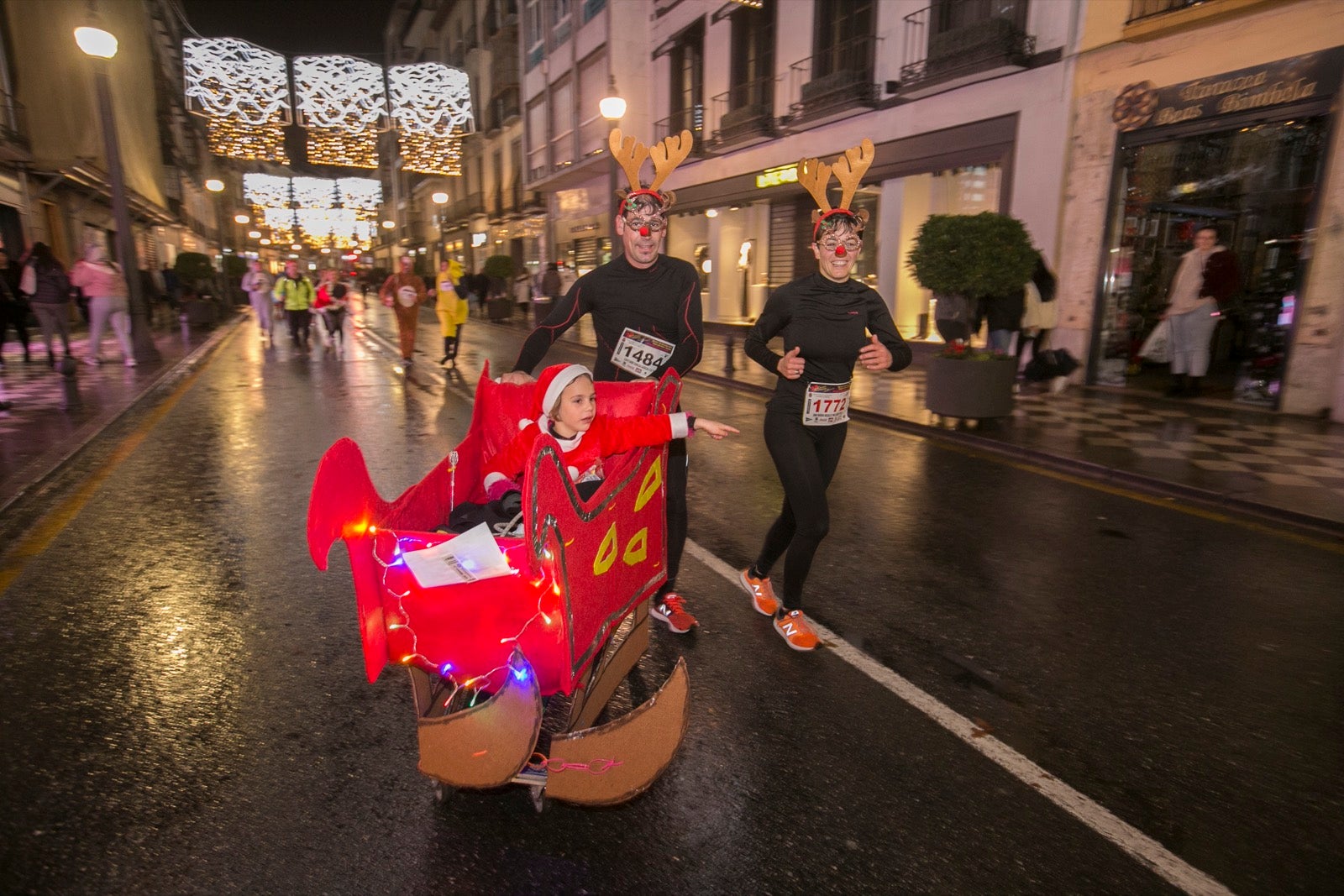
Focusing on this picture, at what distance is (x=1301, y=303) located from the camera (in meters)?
9.52

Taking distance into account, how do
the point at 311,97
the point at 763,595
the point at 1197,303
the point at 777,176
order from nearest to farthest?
1. the point at 763,595
2. the point at 1197,303
3. the point at 777,176
4. the point at 311,97

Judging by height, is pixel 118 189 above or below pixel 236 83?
below

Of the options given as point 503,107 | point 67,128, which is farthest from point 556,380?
point 503,107

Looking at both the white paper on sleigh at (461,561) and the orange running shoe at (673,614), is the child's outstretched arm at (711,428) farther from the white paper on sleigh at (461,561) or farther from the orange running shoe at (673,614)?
the white paper on sleigh at (461,561)

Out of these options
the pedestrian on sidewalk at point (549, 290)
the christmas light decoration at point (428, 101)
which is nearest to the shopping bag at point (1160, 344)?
the pedestrian on sidewalk at point (549, 290)

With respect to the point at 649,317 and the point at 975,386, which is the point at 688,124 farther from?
the point at 649,317

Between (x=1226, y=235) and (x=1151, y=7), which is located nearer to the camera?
(x=1151, y=7)

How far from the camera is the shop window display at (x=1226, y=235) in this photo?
10109mm

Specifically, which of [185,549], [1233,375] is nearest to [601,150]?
[1233,375]

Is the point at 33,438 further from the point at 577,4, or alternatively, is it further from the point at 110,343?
the point at 577,4

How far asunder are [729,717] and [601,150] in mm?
26603

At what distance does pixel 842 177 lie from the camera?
366 cm

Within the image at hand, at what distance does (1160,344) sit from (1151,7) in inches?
184

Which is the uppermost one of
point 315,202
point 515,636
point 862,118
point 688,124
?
point 315,202
